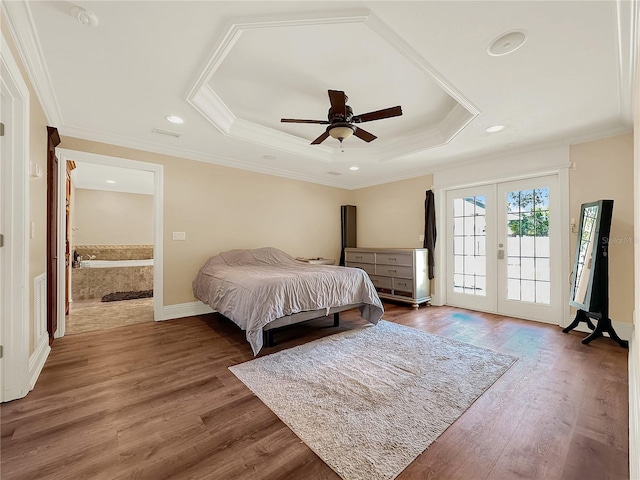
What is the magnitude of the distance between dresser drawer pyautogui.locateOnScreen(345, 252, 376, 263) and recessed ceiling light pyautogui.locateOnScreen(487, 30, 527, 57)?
12.5ft

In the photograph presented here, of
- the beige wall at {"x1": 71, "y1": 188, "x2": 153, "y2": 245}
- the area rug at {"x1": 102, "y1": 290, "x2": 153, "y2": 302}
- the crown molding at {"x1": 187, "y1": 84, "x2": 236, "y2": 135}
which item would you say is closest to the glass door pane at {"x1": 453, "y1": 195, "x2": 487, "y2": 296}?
the crown molding at {"x1": 187, "y1": 84, "x2": 236, "y2": 135}

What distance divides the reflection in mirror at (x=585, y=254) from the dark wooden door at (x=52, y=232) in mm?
5914

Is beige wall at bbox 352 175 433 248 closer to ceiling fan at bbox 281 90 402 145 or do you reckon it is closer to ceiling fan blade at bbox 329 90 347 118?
ceiling fan at bbox 281 90 402 145

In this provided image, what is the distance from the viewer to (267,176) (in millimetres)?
5113

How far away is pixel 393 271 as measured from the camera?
5051 mm

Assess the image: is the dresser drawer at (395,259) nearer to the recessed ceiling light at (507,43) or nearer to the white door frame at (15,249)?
the recessed ceiling light at (507,43)

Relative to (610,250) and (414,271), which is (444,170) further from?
(610,250)

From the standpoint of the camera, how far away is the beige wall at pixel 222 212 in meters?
4.07

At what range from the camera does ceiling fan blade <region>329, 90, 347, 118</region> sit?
244 centimetres

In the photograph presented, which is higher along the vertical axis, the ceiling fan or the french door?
the ceiling fan

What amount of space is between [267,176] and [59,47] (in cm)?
327

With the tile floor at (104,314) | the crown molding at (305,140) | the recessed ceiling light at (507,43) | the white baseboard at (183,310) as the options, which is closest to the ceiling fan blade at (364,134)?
the crown molding at (305,140)

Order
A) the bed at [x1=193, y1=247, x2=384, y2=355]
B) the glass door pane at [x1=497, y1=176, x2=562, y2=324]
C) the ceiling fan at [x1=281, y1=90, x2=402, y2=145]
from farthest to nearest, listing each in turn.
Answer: the glass door pane at [x1=497, y1=176, x2=562, y2=324]
the bed at [x1=193, y1=247, x2=384, y2=355]
the ceiling fan at [x1=281, y1=90, x2=402, y2=145]

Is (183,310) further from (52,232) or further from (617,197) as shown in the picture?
(617,197)
